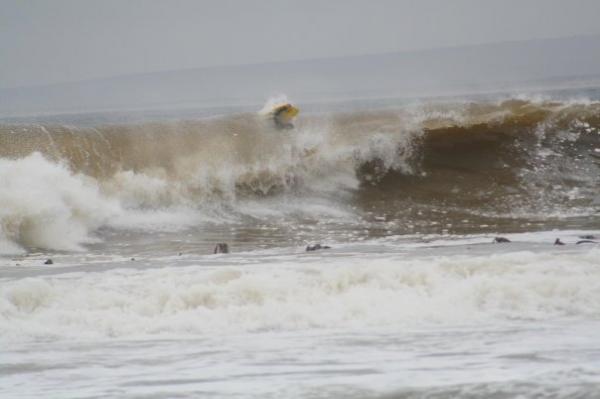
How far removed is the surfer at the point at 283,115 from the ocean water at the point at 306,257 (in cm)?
28

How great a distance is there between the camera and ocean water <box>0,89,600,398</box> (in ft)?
19.4

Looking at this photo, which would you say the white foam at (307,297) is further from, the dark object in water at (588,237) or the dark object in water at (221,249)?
the dark object in water at (221,249)

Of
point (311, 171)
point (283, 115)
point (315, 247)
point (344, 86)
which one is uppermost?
point (344, 86)

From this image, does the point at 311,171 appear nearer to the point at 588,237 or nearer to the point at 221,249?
the point at 221,249

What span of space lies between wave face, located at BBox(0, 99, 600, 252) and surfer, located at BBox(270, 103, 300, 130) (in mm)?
373

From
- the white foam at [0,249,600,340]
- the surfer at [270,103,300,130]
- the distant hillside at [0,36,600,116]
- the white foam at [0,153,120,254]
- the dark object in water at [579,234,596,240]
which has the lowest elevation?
the dark object in water at [579,234,596,240]

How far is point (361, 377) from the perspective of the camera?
5.67 metres

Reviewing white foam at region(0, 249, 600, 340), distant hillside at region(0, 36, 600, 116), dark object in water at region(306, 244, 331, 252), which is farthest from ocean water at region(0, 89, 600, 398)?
distant hillside at region(0, 36, 600, 116)

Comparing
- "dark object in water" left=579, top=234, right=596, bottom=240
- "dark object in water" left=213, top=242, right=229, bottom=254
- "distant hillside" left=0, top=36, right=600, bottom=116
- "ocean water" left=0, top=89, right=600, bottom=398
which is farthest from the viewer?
"distant hillside" left=0, top=36, right=600, bottom=116

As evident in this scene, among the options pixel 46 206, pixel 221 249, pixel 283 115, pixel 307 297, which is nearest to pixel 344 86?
pixel 283 115

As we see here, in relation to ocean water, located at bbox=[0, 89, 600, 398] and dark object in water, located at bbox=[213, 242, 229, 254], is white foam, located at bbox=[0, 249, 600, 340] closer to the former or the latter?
ocean water, located at bbox=[0, 89, 600, 398]

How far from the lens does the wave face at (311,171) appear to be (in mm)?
13594

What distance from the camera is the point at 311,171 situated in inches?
666

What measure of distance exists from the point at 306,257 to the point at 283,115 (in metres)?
11.0
